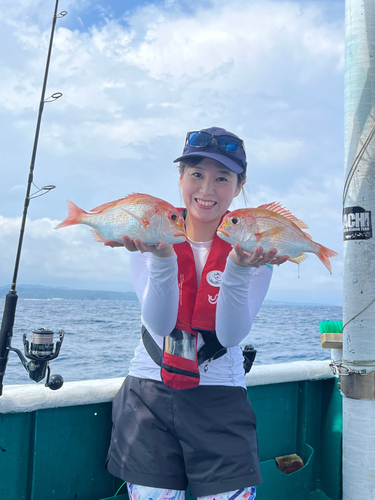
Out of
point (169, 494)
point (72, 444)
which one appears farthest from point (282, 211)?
point (72, 444)

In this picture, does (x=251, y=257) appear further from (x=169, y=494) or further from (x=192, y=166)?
(x=169, y=494)

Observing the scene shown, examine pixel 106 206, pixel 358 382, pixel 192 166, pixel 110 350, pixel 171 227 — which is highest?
pixel 192 166

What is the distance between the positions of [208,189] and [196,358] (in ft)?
2.85

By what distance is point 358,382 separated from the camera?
255 centimetres

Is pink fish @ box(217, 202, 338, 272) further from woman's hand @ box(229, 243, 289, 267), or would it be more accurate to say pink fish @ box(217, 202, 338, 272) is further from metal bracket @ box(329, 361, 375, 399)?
metal bracket @ box(329, 361, 375, 399)

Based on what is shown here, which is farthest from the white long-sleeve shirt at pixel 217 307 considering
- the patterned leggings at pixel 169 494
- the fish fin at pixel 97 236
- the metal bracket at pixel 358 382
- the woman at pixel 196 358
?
the metal bracket at pixel 358 382

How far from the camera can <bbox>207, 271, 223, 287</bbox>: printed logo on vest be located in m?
2.12

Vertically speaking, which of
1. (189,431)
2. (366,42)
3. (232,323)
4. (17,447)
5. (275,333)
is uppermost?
(366,42)

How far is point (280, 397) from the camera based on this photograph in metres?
3.44

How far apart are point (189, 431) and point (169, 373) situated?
1.04 feet

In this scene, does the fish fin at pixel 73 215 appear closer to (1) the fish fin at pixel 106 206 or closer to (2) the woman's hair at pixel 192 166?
(1) the fish fin at pixel 106 206

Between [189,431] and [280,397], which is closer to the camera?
[189,431]

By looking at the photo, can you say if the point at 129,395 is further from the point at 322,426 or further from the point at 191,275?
the point at 322,426

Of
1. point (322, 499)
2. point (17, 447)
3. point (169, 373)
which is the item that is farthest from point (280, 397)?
point (17, 447)
